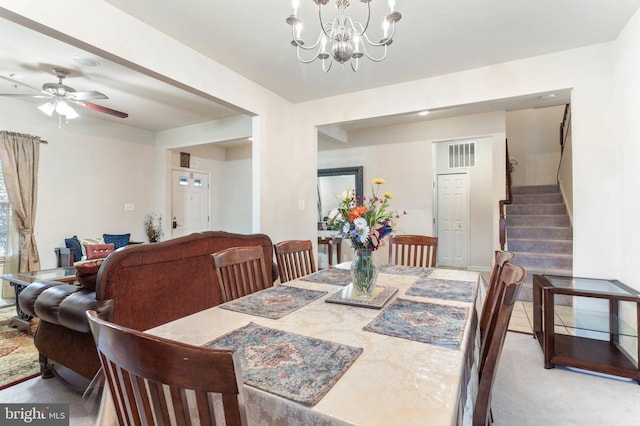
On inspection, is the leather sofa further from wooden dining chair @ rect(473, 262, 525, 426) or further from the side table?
wooden dining chair @ rect(473, 262, 525, 426)

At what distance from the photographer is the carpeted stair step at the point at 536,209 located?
5117mm

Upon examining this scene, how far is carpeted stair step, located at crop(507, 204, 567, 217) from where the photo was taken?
512 cm

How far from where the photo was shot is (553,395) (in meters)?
1.95

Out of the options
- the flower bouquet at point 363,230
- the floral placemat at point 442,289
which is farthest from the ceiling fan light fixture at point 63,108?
the floral placemat at point 442,289

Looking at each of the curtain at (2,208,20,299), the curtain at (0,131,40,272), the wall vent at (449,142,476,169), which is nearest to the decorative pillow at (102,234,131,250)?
the curtain at (0,131,40,272)

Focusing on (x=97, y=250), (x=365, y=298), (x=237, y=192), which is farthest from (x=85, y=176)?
(x=365, y=298)

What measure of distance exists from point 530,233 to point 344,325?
15.4 feet

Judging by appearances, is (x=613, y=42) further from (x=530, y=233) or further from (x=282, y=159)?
(x=282, y=159)

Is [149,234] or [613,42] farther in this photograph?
[149,234]

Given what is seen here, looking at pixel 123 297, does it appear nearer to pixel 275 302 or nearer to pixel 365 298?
pixel 275 302

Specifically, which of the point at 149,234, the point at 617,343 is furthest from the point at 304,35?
the point at 149,234

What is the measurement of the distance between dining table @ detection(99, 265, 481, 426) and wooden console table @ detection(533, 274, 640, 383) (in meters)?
1.19

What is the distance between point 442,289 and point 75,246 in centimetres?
504

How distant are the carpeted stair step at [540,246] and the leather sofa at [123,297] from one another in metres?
4.31
